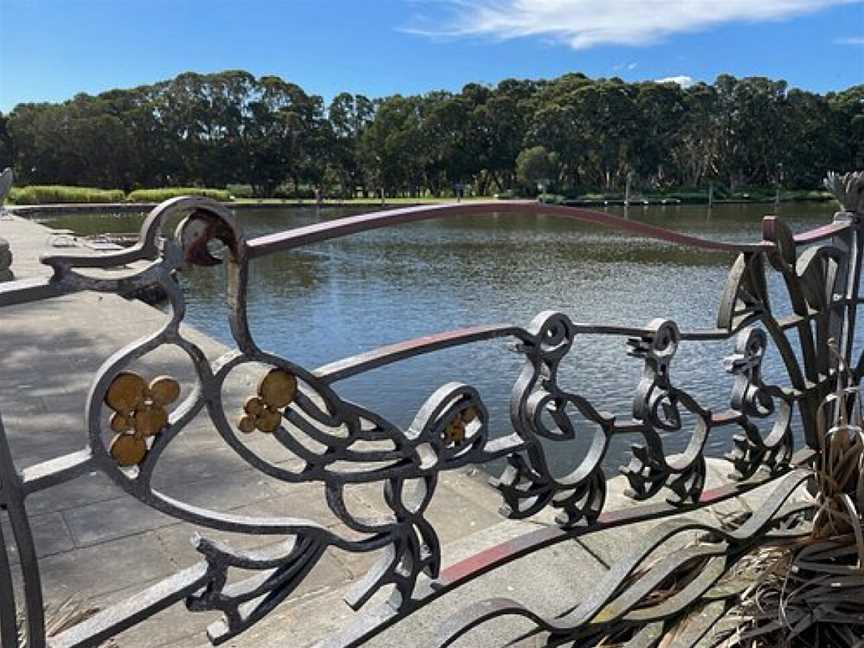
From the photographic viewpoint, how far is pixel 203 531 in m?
2.54

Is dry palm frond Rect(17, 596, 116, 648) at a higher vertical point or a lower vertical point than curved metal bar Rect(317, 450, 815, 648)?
lower

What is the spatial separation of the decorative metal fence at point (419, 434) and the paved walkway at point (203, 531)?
287 mm

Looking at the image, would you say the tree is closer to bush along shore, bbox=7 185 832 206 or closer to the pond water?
bush along shore, bbox=7 185 832 206

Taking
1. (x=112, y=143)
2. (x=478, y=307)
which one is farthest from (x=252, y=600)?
(x=112, y=143)

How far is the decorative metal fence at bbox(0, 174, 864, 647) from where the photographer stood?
849mm

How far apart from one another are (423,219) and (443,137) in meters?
45.7

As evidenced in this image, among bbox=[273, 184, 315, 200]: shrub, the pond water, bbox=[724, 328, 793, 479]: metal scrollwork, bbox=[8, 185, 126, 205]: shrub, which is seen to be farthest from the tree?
bbox=[724, 328, 793, 479]: metal scrollwork

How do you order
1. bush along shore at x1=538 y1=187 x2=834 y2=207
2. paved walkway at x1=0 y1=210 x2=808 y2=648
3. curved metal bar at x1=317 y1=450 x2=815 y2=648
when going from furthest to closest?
bush along shore at x1=538 y1=187 x2=834 y2=207 → paved walkway at x1=0 y1=210 x2=808 y2=648 → curved metal bar at x1=317 y1=450 x2=815 y2=648

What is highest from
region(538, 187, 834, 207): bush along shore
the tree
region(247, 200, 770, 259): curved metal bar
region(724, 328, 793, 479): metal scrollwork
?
the tree

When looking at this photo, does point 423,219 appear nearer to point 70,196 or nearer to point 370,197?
point 70,196

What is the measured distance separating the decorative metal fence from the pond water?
186cm

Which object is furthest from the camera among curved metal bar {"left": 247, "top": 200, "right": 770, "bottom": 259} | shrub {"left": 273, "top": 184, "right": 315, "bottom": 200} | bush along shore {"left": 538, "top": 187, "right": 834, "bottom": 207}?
shrub {"left": 273, "top": 184, "right": 315, "bottom": 200}

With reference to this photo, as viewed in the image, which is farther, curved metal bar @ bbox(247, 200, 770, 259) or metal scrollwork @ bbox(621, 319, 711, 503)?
metal scrollwork @ bbox(621, 319, 711, 503)

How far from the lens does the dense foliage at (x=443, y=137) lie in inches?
1644
